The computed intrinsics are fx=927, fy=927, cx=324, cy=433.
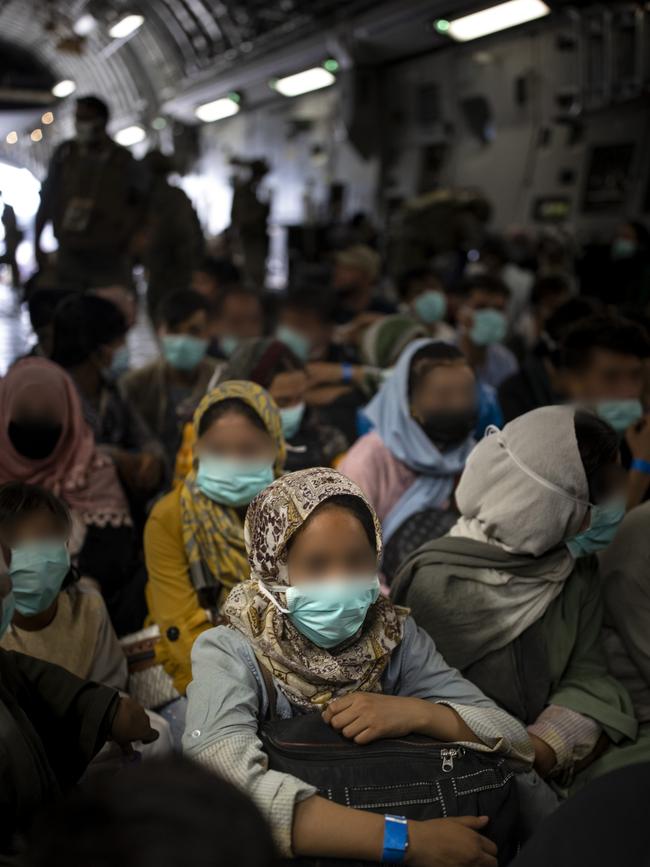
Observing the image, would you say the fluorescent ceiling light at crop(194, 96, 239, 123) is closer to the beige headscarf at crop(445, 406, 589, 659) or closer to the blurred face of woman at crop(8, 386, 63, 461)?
the blurred face of woman at crop(8, 386, 63, 461)

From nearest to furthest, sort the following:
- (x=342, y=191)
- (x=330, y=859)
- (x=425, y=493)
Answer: (x=330, y=859) < (x=425, y=493) < (x=342, y=191)

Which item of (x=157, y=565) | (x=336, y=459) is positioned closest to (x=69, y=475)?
(x=157, y=565)

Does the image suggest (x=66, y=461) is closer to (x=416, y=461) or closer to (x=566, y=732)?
(x=416, y=461)

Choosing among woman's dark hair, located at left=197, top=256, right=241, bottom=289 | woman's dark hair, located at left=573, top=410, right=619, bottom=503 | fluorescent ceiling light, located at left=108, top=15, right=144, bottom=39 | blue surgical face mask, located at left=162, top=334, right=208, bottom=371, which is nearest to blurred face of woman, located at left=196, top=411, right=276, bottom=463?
woman's dark hair, located at left=573, top=410, right=619, bottom=503

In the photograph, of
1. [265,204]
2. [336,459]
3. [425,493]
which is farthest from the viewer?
[265,204]

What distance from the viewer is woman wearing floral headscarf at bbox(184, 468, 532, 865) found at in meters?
1.70

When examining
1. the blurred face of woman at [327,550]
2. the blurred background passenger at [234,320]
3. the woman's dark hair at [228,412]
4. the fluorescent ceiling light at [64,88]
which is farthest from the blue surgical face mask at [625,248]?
the fluorescent ceiling light at [64,88]

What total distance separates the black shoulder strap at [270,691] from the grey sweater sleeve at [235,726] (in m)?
0.01

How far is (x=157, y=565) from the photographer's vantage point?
8.55ft

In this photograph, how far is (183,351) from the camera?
4605 millimetres

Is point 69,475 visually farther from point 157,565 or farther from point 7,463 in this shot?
point 157,565

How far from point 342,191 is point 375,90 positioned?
1724 mm

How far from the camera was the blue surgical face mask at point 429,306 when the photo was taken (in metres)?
6.36

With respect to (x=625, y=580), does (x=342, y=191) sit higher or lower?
higher
